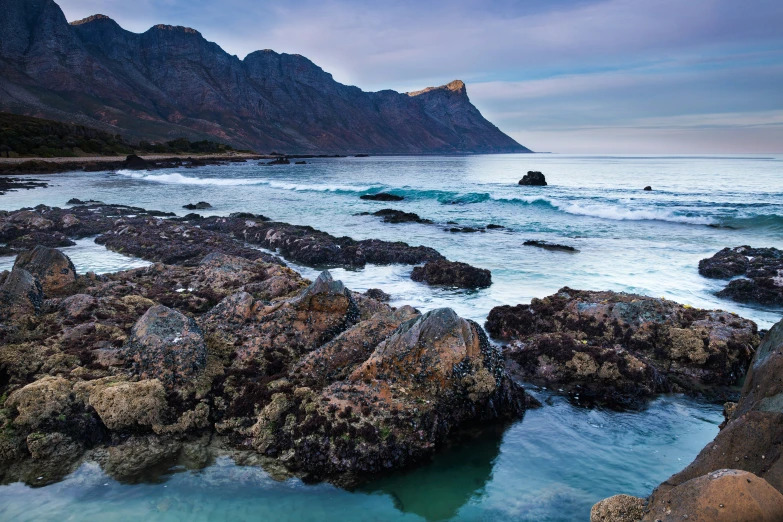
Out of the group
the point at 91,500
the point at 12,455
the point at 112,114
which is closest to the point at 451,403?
the point at 91,500

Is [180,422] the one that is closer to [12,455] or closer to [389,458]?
[12,455]

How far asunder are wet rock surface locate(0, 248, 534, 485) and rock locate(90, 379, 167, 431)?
13 mm

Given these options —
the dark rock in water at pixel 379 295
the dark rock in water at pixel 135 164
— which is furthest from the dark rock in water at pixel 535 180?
the dark rock in water at pixel 135 164

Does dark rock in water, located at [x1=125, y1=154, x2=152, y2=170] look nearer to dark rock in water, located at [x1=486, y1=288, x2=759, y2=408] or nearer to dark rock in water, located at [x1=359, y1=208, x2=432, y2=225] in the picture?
dark rock in water, located at [x1=359, y1=208, x2=432, y2=225]

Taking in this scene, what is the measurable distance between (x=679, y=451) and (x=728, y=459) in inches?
71.0

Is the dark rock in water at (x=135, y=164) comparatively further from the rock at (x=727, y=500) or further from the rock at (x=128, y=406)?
Result: the rock at (x=727, y=500)

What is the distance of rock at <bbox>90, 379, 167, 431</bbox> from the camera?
15.9 ft

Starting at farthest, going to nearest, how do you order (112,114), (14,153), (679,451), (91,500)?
(112,114), (14,153), (679,451), (91,500)

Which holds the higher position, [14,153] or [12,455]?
[14,153]

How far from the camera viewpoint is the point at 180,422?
16.3 feet

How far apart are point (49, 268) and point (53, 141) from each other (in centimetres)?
8189

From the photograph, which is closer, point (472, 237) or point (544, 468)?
point (544, 468)

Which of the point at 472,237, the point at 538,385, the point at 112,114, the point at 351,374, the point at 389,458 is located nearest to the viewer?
the point at 389,458

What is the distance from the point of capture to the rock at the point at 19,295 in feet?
21.8
